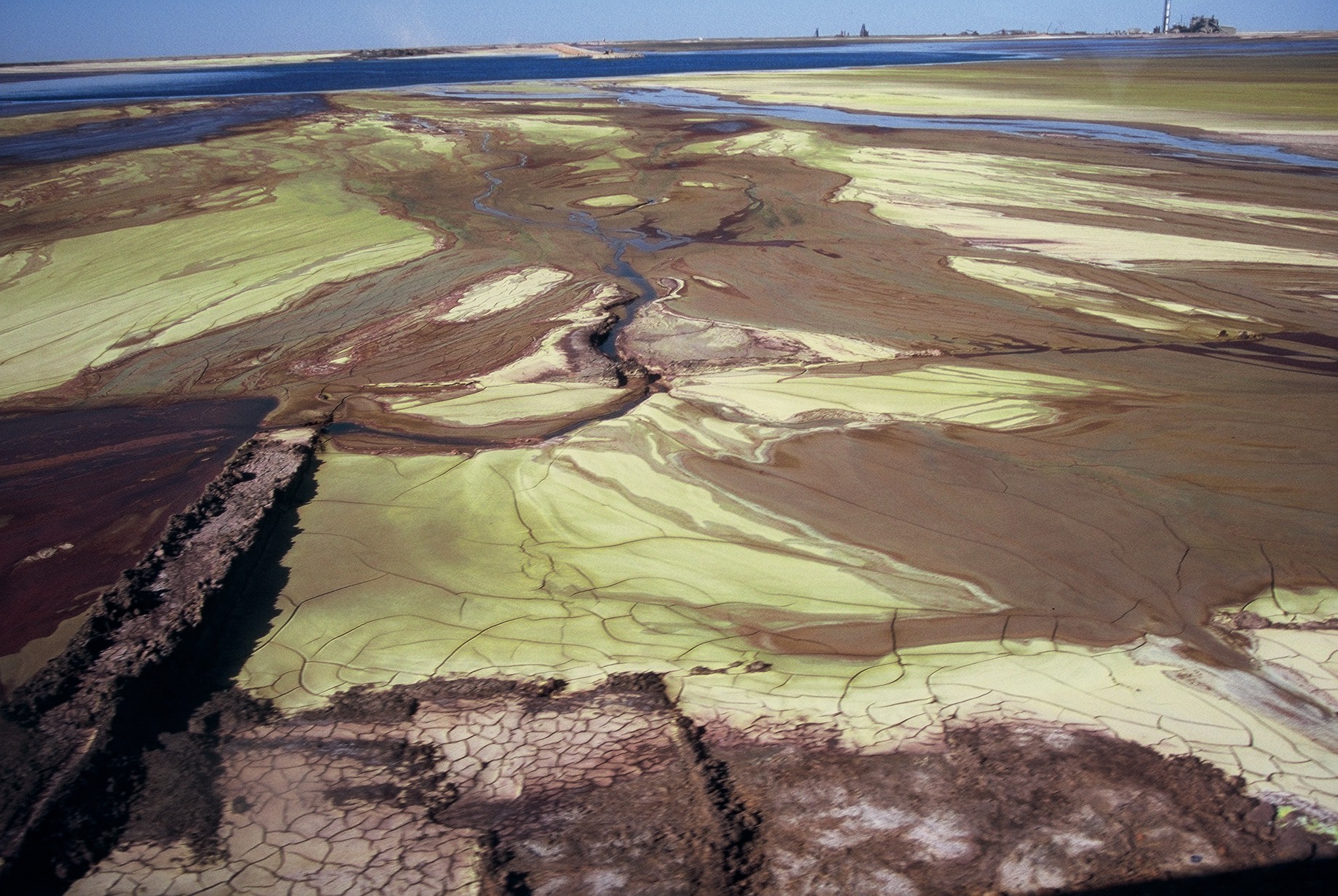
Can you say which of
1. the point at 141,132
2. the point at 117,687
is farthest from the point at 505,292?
the point at 141,132

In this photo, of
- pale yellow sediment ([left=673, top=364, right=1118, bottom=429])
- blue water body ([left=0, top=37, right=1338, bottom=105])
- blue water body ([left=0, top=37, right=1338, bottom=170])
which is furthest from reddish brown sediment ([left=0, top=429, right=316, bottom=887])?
blue water body ([left=0, top=37, right=1338, bottom=105])

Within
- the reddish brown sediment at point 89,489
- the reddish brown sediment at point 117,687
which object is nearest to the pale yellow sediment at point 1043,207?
the reddish brown sediment at point 89,489

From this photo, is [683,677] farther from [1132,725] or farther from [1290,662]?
[1290,662]

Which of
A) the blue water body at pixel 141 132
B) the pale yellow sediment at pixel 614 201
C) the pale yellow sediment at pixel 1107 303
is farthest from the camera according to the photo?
the blue water body at pixel 141 132

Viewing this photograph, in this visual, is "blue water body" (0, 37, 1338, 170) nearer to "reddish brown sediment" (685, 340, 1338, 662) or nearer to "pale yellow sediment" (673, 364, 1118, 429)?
"reddish brown sediment" (685, 340, 1338, 662)

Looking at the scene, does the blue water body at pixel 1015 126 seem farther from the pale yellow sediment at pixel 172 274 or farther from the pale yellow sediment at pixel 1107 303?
the pale yellow sediment at pixel 172 274
